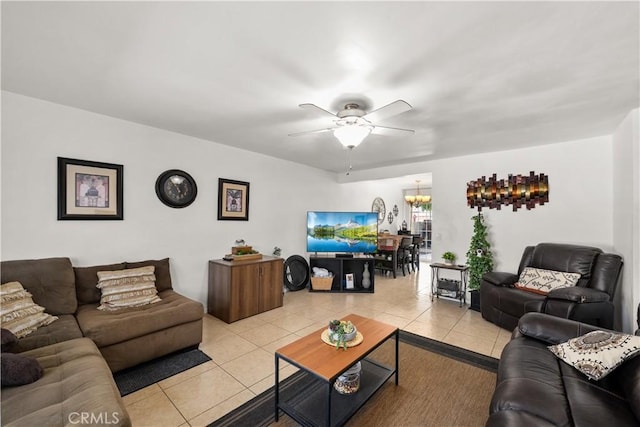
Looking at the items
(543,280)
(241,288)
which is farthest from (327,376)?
(543,280)

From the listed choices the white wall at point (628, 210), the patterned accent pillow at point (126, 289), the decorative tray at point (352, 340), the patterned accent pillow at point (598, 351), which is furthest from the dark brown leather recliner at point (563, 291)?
the patterned accent pillow at point (126, 289)

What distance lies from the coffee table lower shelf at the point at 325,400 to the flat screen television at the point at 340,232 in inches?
114

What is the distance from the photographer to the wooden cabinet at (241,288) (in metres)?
3.42

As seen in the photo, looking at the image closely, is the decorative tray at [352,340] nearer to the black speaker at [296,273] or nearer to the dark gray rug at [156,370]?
the dark gray rug at [156,370]

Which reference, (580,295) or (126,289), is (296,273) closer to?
(126,289)

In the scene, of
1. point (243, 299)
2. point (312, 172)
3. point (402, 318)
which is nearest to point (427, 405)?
point (402, 318)

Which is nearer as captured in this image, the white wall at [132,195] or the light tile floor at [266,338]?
the light tile floor at [266,338]

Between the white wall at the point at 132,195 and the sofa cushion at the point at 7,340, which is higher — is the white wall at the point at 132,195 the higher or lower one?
the higher one

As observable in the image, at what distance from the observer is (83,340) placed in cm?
193

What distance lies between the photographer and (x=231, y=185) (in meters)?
4.05

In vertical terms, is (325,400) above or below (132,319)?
below

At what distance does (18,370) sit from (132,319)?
88cm

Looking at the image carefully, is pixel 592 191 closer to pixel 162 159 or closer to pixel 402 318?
pixel 402 318

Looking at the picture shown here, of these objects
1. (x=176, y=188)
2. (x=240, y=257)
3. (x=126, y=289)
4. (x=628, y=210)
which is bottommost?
(x=126, y=289)
